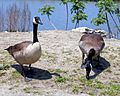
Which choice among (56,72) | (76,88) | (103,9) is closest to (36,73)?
(56,72)

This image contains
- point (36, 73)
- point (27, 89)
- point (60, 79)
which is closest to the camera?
point (27, 89)

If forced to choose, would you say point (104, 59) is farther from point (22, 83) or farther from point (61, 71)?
point (22, 83)

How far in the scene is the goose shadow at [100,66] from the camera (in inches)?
252

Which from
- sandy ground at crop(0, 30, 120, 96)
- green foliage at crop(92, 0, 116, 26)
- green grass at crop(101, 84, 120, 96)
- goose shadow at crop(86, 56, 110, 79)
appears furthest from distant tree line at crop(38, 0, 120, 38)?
green grass at crop(101, 84, 120, 96)

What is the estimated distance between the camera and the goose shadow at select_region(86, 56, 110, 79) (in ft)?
21.0

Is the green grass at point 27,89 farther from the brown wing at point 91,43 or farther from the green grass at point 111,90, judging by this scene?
the brown wing at point 91,43

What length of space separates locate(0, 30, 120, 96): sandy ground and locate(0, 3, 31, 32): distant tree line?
3.75 m

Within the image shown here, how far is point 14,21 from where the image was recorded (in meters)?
12.3

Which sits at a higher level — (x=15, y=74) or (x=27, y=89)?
(x=15, y=74)

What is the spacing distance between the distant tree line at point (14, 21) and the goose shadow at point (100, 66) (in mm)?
5831

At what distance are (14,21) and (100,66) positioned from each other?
618 centimetres

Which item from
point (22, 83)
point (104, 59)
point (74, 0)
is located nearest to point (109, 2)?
point (74, 0)

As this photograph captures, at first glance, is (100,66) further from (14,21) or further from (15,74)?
(14,21)

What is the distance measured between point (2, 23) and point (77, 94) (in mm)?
7833
